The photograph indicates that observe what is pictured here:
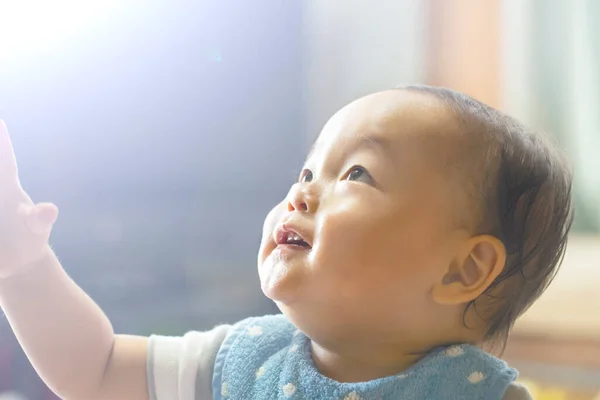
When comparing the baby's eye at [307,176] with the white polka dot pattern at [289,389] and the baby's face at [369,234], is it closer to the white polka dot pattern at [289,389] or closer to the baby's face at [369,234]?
the baby's face at [369,234]

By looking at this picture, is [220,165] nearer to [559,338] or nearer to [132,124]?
[132,124]

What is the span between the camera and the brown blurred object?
3.59 feet

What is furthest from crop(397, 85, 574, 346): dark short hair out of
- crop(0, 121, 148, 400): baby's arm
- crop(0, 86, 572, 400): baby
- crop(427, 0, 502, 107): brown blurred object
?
crop(427, 0, 502, 107): brown blurred object

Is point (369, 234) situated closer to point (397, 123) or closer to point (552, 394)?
point (397, 123)

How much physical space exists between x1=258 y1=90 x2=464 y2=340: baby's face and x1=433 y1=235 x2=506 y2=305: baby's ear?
11 millimetres

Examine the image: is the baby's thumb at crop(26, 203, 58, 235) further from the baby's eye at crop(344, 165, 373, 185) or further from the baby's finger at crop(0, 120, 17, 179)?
the baby's eye at crop(344, 165, 373, 185)

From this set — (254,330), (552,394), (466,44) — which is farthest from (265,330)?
(466,44)

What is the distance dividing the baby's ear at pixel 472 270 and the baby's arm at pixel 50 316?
29 centimetres

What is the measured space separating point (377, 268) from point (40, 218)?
0.94ft

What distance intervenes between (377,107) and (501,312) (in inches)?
8.4

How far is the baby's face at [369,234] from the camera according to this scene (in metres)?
0.57

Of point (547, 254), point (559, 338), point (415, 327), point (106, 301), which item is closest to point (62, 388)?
point (106, 301)

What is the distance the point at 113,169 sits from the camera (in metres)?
0.86

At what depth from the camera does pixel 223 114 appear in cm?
97
